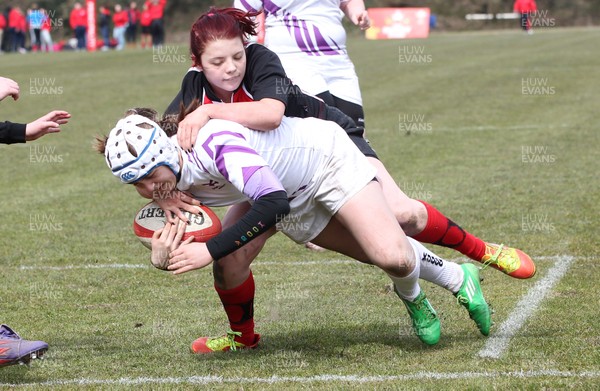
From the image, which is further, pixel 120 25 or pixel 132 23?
pixel 132 23

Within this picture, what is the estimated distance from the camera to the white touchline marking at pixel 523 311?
5.11 metres

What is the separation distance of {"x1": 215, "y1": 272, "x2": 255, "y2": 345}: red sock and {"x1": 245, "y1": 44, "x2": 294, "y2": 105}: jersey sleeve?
1.00 m

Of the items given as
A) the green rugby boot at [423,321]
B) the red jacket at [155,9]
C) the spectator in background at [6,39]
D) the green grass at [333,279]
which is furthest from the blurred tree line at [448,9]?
the green rugby boot at [423,321]

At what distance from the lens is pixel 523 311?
5871 millimetres

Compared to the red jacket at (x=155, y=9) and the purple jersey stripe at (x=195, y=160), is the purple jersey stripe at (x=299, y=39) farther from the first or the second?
the red jacket at (x=155, y=9)

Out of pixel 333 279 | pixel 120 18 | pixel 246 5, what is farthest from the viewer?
pixel 120 18

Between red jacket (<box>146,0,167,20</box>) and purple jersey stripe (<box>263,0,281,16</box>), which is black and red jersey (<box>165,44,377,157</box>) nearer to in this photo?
purple jersey stripe (<box>263,0,281,16</box>)

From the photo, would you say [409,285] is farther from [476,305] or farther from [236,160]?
[236,160]

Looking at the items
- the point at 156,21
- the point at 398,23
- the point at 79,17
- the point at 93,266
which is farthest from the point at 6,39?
the point at 93,266

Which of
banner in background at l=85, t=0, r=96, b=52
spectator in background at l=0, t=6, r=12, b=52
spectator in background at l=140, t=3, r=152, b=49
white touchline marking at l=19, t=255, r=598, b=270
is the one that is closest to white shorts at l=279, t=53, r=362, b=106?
white touchline marking at l=19, t=255, r=598, b=270

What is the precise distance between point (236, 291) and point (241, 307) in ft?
0.37

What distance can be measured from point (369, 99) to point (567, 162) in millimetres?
7936

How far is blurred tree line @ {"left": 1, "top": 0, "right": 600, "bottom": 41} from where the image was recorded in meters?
50.3

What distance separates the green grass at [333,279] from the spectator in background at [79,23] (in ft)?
83.2
